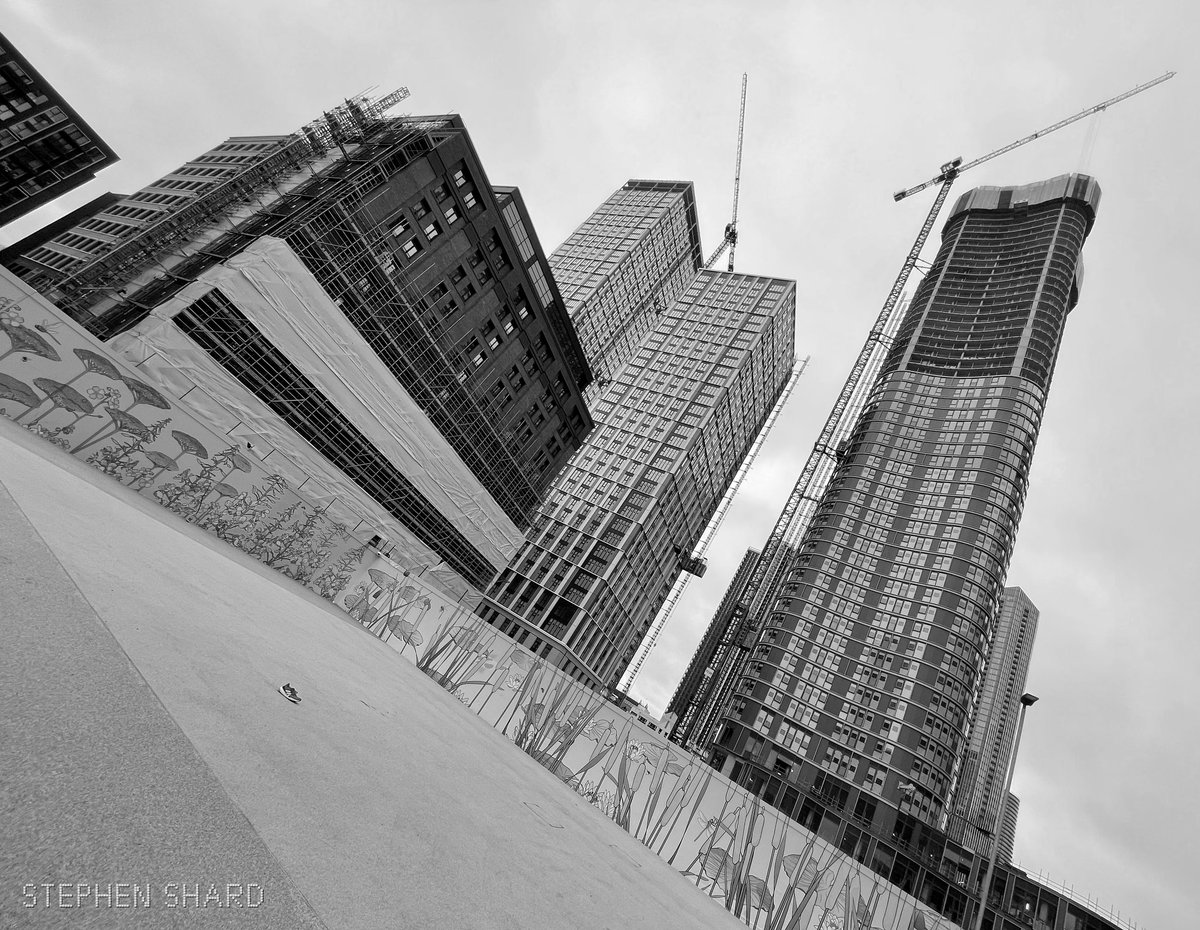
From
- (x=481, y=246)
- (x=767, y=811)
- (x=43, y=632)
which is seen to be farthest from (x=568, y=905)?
(x=481, y=246)

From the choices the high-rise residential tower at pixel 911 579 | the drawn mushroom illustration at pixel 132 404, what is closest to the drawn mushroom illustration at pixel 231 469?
the drawn mushroom illustration at pixel 132 404

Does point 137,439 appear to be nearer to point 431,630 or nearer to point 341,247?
point 431,630

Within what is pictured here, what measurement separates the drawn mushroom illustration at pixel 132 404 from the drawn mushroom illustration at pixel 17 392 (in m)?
1.16

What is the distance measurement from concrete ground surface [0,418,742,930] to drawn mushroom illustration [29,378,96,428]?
21.9ft

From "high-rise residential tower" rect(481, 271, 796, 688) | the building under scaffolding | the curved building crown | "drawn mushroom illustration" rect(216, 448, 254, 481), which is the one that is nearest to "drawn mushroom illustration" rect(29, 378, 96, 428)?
"drawn mushroom illustration" rect(216, 448, 254, 481)

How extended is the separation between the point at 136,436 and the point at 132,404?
76cm

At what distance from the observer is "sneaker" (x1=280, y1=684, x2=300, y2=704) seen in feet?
16.3

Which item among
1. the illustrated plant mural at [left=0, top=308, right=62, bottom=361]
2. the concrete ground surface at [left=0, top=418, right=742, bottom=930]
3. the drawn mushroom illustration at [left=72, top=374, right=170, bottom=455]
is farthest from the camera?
the drawn mushroom illustration at [left=72, top=374, right=170, bottom=455]

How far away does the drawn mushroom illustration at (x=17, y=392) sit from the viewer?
38.6 ft

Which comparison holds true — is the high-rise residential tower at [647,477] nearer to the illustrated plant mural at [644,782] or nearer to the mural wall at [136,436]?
the illustrated plant mural at [644,782]

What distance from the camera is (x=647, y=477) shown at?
105 m

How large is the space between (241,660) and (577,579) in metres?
92.2

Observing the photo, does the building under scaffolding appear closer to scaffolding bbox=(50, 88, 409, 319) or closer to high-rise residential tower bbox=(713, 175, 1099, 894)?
scaffolding bbox=(50, 88, 409, 319)

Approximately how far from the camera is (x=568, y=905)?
471 cm
